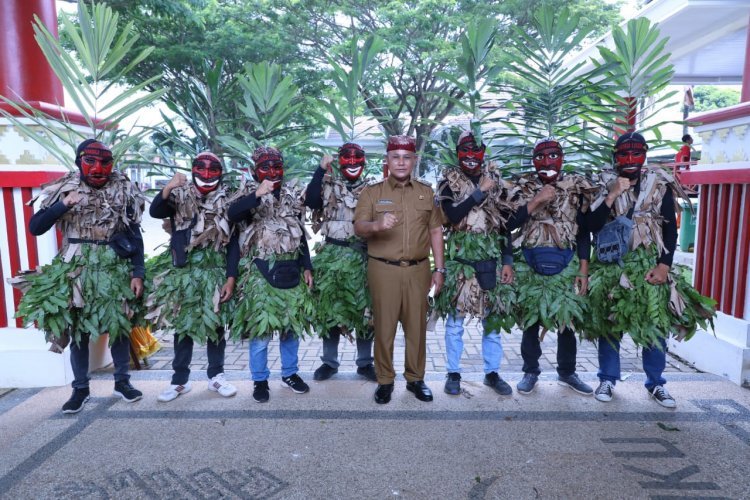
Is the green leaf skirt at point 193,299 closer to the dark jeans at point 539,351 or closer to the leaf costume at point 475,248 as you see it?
the leaf costume at point 475,248

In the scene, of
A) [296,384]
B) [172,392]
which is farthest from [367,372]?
[172,392]

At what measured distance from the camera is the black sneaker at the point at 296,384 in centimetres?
419

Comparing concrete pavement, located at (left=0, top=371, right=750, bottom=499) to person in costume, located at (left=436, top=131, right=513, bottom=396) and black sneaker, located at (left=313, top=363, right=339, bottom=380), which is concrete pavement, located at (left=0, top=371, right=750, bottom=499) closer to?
black sneaker, located at (left=313, top=363, right=339, bottom=380)

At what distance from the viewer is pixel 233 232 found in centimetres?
398

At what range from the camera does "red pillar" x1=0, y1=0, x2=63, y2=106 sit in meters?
4.35

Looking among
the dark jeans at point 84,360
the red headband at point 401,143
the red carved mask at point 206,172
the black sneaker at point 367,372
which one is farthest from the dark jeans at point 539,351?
the dark jeans at point 84,360

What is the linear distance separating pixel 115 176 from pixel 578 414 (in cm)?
398

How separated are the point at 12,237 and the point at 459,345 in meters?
3.95

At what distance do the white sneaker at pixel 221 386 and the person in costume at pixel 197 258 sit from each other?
0.48m

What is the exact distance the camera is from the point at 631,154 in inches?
148

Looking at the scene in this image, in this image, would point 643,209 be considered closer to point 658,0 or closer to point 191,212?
point 191,212

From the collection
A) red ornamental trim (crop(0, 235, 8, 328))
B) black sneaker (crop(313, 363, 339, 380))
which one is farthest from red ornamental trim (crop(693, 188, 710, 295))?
red ornamental trim (crop(0, 235, 8, 328))

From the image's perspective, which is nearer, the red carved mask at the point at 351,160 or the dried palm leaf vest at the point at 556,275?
the dried palm leaf vest at the point at 556,275

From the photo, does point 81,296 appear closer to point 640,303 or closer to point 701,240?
point 640,303
